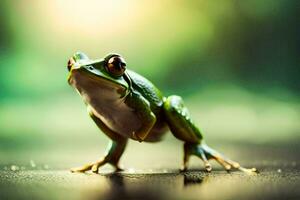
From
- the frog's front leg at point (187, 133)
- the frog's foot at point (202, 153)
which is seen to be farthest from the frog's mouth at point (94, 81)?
the frog's foot at point (202, 153)

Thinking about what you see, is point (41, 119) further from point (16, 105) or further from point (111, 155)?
point (111, 155)

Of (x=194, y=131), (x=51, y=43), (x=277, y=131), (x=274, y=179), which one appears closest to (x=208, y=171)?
(x=194, y=131)

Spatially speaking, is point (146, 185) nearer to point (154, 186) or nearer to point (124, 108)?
point (154, 186)

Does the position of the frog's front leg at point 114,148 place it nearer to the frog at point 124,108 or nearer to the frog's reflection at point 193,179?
the frog at point 124,108

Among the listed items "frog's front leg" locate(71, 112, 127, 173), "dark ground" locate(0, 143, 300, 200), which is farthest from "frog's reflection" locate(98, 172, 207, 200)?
"frog's front leg" locate(71, 112, 127, 173)

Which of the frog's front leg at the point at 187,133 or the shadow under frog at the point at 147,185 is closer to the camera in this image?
the shadow under frog at the point at 147,185

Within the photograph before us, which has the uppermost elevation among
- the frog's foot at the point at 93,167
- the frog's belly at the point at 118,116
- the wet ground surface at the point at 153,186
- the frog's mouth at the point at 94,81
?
the frog's mouth at the point at 94,81
